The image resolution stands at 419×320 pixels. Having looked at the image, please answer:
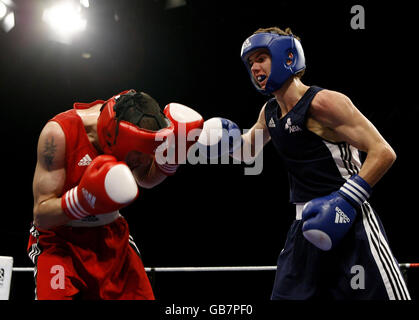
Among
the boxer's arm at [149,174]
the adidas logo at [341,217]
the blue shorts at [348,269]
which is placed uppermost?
the boxer's arm at [149,174]

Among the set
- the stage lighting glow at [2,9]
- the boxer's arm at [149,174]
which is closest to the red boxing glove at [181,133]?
the boxer's arm at [149,174]

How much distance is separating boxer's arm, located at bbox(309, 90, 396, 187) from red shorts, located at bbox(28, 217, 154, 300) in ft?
3.36

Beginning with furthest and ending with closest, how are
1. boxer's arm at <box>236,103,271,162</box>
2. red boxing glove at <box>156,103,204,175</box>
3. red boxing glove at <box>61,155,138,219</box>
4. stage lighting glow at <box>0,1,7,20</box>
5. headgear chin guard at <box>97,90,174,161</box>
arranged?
1. stage lighting glow at <box>0,1,7,20</box>
2. boxer's arm at <box>236,103,271,162</box>
3. red boxing glove at <box>156,103,204,175</box>
4. headgear chin guard at <box>97,90,174,161</box>
5. red boxing glove at <box>61,155,138,219</box>

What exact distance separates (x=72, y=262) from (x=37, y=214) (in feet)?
0.78

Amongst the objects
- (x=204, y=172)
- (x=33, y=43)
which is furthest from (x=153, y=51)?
(x=204, y=172)

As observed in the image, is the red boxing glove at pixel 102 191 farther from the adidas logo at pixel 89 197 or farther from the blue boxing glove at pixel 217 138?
the blue boxing glove at pixel 217 138

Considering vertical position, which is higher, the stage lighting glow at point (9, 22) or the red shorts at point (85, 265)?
the stage lighting glow at point (9, 22)

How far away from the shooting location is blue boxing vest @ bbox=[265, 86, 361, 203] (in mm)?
2000

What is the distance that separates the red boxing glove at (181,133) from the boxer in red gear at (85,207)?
0.15 meters

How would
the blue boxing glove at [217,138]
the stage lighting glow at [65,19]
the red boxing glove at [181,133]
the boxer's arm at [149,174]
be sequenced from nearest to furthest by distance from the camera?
1. the red boxing glove at [181,133]
2. the boxer's arm at [149,174]
3. the blue boxing glove at [217,138]
4. the stage lighting glow at [65,19]

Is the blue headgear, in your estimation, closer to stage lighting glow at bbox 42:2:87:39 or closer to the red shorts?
the red shorts

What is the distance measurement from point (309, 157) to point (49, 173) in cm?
112

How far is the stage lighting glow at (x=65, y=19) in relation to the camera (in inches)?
167

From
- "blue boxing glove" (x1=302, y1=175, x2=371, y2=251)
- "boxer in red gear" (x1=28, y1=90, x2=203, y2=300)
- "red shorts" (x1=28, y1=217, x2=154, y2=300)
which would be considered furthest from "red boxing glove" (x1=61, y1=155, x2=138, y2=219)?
"blue boxing glove" (x1=302, y1=175, x2=371, y2=251)
